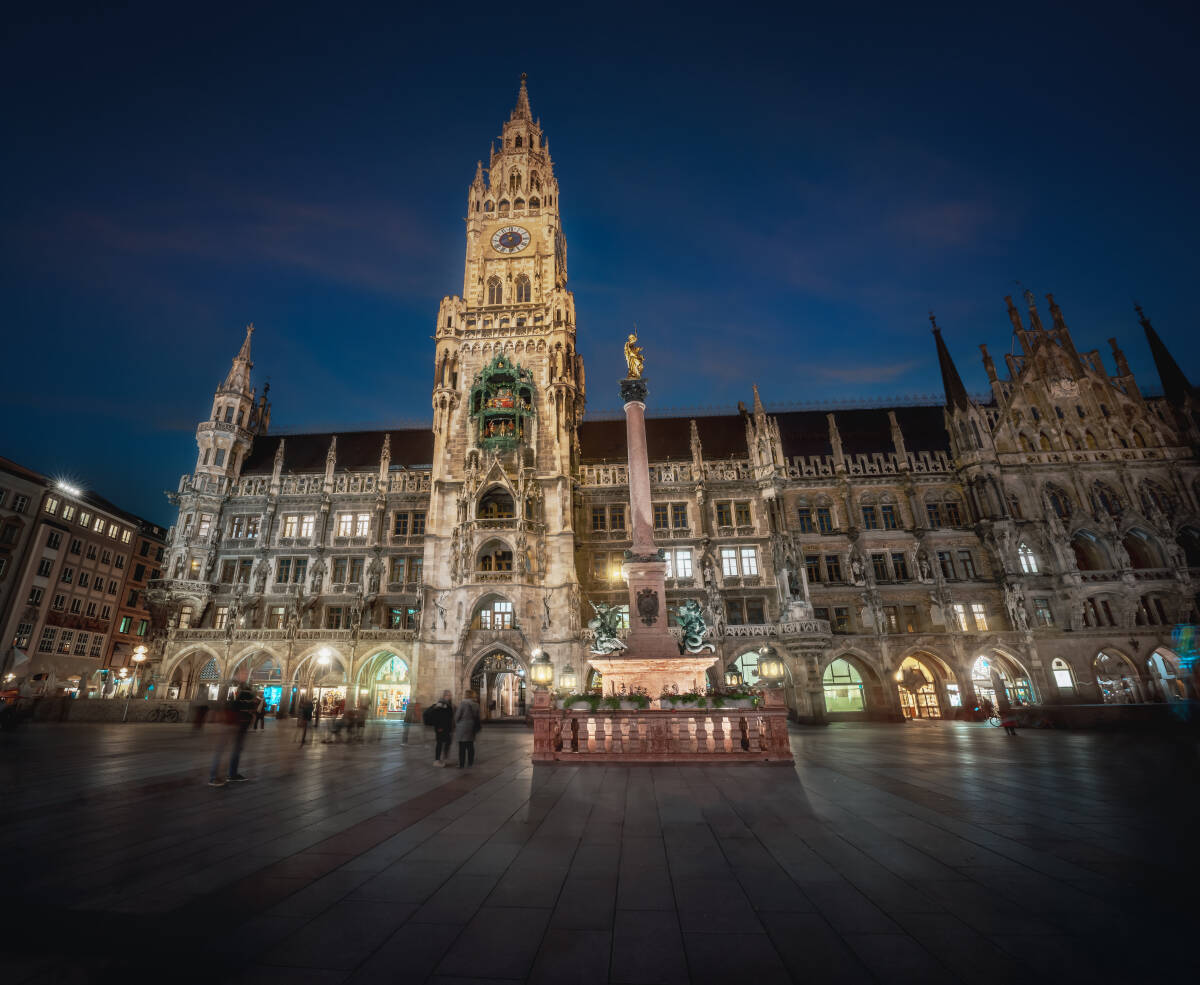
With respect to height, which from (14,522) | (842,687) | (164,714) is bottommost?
(164,714)

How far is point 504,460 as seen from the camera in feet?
123

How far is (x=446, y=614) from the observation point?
34094 mm

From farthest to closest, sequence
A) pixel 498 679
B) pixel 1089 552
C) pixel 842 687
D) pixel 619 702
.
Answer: pixel 498 679, pixel 1089 552, pixel 842 687, pixel 619 702

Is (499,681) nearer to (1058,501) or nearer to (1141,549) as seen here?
(1058,501)

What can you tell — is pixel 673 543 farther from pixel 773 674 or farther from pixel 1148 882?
pixel 1148 882

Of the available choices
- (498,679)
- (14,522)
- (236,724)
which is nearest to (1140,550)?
(498,679)

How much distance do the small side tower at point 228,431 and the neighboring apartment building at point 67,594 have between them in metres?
14.0

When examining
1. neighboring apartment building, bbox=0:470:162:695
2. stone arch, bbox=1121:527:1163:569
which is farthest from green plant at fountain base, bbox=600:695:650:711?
neighboring apartment building, bbox=0:470:162:695

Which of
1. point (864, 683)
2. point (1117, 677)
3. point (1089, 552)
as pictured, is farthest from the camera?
point (1089, 552)

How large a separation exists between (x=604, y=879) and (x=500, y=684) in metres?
35.6

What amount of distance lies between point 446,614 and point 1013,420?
134 ft

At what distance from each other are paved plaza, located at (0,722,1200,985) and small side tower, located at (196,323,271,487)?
37.0 metres

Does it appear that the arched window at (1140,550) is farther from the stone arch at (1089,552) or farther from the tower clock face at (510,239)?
the tower clock face at (510,239)

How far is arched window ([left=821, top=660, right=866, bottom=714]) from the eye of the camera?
117 feet
